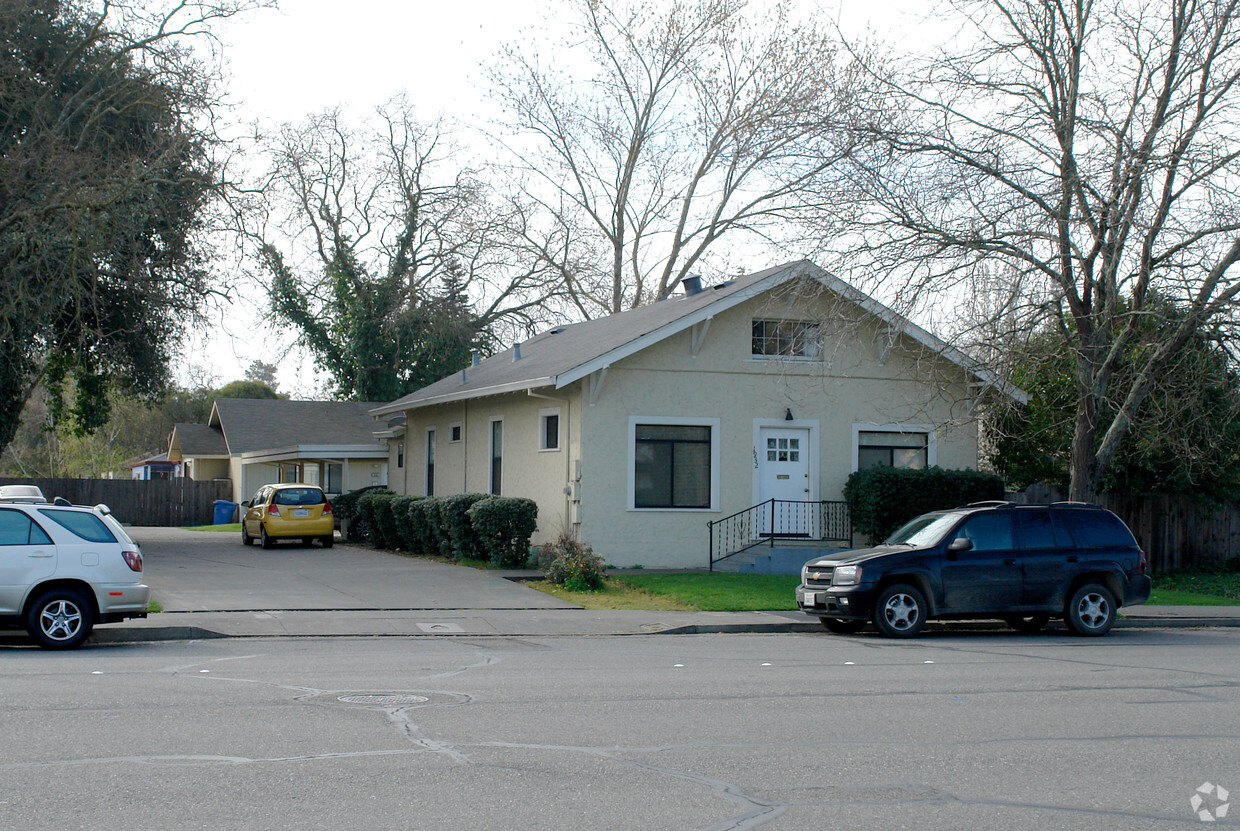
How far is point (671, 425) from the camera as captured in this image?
72.0ft

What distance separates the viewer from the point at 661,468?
859 inches

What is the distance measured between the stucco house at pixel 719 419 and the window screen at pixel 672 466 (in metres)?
0.03

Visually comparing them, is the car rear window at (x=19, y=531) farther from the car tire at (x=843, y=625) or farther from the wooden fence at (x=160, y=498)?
the wooden fence at (x=160, y=498)

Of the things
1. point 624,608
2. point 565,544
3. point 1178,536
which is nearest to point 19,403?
point 565,544

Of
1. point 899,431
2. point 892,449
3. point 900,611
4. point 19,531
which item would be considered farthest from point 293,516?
point 900,611

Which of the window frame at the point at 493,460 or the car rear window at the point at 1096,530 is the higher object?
the window frame at the point at 493,460

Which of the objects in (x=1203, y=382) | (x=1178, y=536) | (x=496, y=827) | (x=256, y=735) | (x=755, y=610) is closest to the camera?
(x=496, y=827)

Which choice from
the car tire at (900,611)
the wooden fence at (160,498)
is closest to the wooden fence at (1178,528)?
the car tire at (900,611)

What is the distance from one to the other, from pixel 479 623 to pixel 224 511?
32058mm

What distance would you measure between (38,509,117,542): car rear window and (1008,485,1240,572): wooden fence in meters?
A: 20.2

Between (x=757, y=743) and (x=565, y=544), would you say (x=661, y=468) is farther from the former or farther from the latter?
(x=757, y=743)

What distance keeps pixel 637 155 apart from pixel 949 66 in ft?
76.8

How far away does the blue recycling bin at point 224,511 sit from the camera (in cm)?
4391

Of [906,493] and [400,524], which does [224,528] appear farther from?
[906,493]
